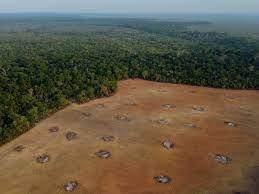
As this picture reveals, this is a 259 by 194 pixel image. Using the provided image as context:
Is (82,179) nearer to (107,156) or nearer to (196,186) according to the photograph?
(107,156)

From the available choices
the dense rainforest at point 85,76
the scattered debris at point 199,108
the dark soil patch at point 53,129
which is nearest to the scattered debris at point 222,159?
the scattered debris at point 199,108

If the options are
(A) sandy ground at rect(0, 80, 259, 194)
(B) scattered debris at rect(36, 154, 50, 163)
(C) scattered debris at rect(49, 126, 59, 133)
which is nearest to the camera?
(A) sandy ground at rect(0, 80, 259, 194)

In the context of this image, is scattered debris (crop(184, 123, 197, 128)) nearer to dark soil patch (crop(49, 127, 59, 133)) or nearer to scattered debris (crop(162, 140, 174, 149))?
scattered debris (crop(162, 140, 174, 149))

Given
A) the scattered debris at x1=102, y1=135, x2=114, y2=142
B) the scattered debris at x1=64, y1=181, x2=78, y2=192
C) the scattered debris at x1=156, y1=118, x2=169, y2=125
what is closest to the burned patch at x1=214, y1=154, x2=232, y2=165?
the scattered debris at x1=156, y1=118, x2=169, y2=125

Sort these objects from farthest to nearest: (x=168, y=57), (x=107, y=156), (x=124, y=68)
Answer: (x=168, y=57), (x=124, y=68), (x=107, y=156)

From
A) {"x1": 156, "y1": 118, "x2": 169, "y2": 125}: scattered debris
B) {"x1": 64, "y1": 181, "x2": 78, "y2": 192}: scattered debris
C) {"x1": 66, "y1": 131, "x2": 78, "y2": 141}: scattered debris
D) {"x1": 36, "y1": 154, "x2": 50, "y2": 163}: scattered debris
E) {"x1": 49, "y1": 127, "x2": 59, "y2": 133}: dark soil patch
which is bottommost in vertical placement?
{"x1": 49, "y1": 127, "x2": 59, "y2": 133}: dark soil patch

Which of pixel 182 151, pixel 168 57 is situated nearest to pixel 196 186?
pixel 182 151

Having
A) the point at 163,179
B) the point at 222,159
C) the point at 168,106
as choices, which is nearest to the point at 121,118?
the point at 168,106
